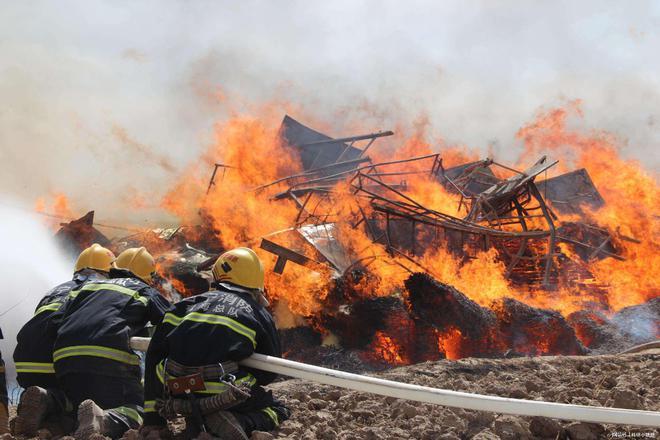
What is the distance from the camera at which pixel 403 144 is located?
21.9 meters

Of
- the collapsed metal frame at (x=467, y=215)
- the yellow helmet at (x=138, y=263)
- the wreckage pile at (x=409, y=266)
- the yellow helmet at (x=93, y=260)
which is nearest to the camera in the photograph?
the yellow helmet at (x=138, y=263)

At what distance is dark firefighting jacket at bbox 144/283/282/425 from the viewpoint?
3.30 metres

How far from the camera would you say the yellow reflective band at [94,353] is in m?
4.05

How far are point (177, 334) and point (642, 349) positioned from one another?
6257mm

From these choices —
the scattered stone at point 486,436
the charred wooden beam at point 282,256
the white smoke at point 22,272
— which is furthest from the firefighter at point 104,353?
the white smoke at point 22,272

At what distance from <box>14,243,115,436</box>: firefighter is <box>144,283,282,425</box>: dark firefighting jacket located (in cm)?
94

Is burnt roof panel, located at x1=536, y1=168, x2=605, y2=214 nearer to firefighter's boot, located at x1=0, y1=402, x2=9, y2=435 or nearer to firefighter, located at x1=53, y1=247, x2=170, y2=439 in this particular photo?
firefighter, located at x1=53, y1=247, x2=170, y2=439

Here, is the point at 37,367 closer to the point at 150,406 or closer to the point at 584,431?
the point at 150,406

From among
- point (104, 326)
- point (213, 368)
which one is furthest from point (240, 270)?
point (104, 326)

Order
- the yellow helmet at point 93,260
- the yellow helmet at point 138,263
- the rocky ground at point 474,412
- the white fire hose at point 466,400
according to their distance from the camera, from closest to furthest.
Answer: the white fire hose at point 466,400 < the rocky ground at point 474,412 < the yellow helmet at point 138,263 < the yellow helmet at point 93,260

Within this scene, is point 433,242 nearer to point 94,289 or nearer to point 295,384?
point 295,384

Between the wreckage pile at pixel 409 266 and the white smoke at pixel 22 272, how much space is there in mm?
525

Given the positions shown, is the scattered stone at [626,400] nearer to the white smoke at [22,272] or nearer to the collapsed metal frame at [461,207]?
the collapsed metal frame at [461,207]

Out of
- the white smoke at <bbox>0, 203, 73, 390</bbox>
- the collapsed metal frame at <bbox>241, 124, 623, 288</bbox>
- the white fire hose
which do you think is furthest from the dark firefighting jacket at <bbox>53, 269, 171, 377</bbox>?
the white smoke at <bbox>0, 203, 73, 390</bbox>
